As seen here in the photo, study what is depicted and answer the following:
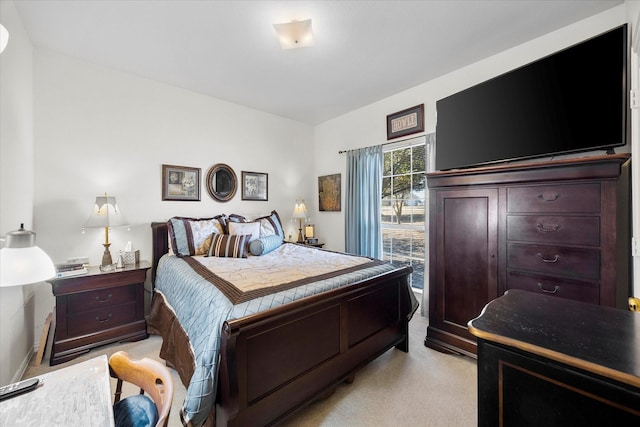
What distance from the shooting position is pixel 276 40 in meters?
2.34

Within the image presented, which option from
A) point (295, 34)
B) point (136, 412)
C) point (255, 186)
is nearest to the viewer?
point (136, 412)

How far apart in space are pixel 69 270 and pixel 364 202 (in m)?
3.32

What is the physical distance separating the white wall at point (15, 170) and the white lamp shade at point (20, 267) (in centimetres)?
139

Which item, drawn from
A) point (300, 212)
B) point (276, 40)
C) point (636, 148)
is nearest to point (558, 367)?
point (636, 148)

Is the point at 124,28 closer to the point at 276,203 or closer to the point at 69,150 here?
the point at 69,150

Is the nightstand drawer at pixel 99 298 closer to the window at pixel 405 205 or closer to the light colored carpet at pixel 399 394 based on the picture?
the light colored carpet at pixel 399 394

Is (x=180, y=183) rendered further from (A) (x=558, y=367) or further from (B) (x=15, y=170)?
(A) (x=558, y=367)

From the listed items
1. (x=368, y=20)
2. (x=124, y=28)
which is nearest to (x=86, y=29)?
(x=124, y=28)

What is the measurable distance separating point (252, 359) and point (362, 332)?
0.93m

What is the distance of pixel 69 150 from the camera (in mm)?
2607

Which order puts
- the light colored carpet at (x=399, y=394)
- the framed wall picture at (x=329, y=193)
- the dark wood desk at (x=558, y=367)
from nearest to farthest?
the dark wood desk at (x=558, y=367) < the light colored carpet at (x=399, y=394) < the framed wall picture at (x=329, y=193)

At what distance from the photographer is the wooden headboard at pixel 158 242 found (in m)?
2.99

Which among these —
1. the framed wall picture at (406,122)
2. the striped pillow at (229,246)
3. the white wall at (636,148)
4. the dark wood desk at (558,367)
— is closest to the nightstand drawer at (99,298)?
the striped pillow at (229,246)

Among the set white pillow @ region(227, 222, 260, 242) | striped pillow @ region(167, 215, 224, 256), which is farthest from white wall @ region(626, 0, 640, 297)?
striped pillow @ region(167, 215, 224, 256)
